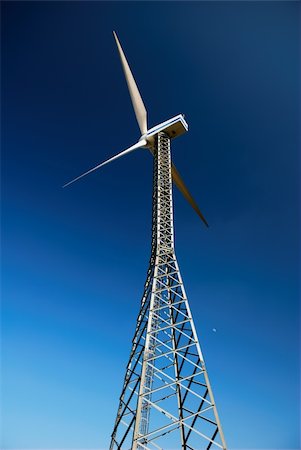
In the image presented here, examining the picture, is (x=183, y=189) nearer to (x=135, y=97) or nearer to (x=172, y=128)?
(x=172, y=128)

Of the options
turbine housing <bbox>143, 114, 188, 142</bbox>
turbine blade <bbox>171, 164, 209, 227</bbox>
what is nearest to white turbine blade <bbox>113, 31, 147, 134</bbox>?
turbine housing <bbox>143, 114, 188, 142</bbox>

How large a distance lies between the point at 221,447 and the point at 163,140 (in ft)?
67.0

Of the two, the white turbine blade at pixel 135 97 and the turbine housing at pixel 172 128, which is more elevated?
the white turbine blade at pixel 135 97

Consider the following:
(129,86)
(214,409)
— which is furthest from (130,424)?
(129,86)

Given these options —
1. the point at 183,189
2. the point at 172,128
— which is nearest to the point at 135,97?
the point at 172,128

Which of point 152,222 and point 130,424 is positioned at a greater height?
point 152,222

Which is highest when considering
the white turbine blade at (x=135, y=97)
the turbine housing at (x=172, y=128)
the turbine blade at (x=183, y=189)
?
the white turbine blade at (x=135, y=97)

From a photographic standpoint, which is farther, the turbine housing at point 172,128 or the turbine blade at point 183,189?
the turbine blade at point 183,189

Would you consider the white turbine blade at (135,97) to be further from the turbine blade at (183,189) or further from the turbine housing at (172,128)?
the turbine blade at (183,189)

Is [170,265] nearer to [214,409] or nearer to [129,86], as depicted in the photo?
[214,409]

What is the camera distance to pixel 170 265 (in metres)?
17.9

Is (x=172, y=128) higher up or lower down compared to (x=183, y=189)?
higher up

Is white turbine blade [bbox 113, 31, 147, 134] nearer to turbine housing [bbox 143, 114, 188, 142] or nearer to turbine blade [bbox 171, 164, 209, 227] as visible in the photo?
turbine housing [bbox 143, 114, 188, 142]

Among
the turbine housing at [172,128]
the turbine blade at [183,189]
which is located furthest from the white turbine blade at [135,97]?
the turbine blade at [183,189]
